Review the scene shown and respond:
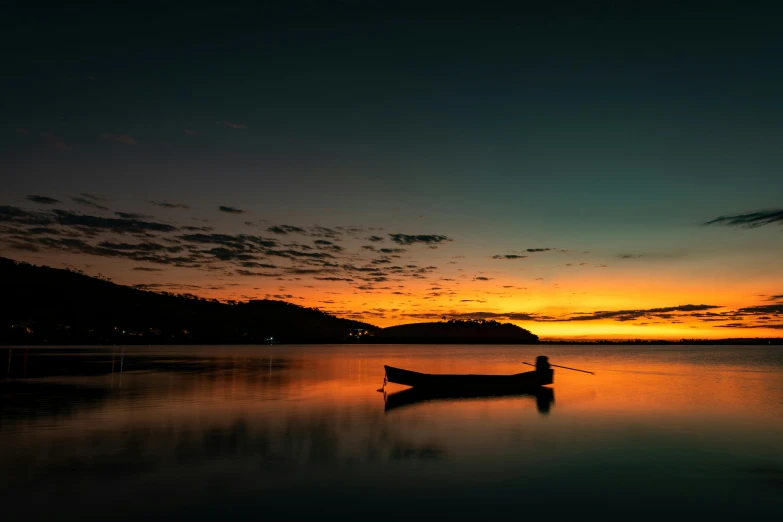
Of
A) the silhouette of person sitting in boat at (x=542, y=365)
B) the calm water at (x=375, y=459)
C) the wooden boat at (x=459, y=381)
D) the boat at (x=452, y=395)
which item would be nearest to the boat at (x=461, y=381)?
the wooden boat at (x=459, y=381)

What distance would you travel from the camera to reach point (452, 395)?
37.2 metres

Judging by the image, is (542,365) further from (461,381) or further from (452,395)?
(452,395)

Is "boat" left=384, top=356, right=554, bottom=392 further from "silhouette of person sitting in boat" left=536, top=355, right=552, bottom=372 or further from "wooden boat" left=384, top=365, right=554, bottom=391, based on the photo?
"silhouette of person sitting in boat" left=536, top=355, right=552, bottom=372

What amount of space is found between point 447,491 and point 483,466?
3.26m

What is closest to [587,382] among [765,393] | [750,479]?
[765,393]

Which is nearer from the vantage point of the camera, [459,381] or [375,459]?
[375,459]

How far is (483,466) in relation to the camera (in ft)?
55.5

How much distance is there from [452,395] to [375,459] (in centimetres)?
2036

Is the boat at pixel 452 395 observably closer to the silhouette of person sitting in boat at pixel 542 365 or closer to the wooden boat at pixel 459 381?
the wooden boat at pixel 459 381

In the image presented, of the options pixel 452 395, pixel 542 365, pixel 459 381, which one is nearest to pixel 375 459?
pixel 452 395

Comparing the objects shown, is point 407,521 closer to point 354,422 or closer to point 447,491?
point 447,491

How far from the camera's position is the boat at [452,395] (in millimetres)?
33812

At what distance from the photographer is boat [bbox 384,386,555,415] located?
3381 cm

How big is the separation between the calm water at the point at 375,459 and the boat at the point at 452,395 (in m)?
0.69
